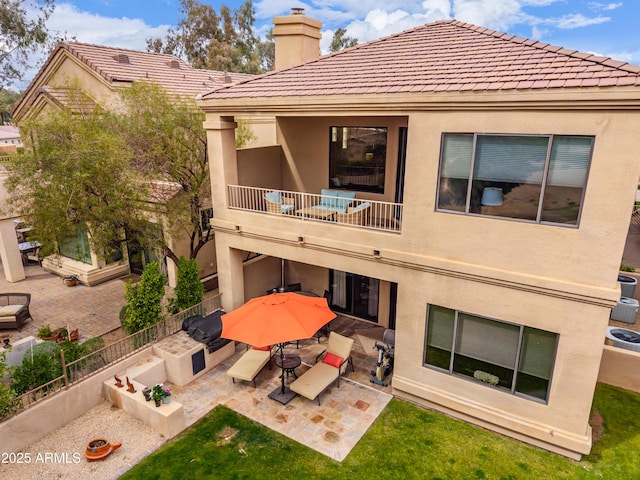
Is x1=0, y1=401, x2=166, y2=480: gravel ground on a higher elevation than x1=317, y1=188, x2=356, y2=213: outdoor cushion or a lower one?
lower

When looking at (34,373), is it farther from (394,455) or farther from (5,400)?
(394,455)

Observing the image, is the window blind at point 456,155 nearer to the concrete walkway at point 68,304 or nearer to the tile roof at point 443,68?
the tile roof at point 443,68

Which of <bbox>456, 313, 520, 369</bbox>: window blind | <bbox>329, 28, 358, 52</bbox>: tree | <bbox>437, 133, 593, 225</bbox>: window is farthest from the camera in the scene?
<bbox>329, 28, 358, 52</bbox>: tree

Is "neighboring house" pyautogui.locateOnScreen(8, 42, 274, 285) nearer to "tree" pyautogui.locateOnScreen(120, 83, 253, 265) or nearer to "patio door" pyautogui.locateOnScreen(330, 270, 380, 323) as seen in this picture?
"tree" pyautogui.locateOnScreen(120, 83, 253, 265)

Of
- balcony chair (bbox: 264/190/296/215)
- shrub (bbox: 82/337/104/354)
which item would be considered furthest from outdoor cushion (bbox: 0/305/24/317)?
balcony chair (bbox: 264/190/296/215)

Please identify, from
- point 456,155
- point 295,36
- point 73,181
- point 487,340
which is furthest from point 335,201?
point 73,181

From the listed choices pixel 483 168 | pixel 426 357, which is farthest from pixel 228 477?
pixel 483 168

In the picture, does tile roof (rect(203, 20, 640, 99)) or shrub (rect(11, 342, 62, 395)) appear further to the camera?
shrub (rect(11, 342, 62, 395))
